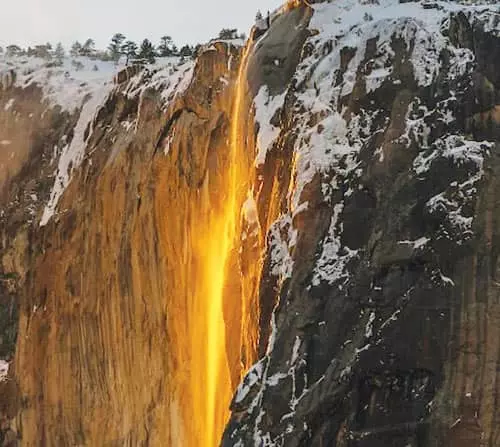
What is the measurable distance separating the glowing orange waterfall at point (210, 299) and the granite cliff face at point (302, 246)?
66mm

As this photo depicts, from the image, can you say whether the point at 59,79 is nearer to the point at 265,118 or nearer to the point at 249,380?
the point at 265,118

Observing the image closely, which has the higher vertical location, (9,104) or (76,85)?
(76,85)

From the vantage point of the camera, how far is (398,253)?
51.3 feet

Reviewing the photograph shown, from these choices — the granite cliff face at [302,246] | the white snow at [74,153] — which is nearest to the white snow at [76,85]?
the white snow at [74,153]

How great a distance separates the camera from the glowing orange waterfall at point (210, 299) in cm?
1989

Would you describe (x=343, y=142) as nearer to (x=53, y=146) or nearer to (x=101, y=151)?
(x=101, y=151)

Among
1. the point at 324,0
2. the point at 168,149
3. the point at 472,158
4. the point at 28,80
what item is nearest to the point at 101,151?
the point at 168,149

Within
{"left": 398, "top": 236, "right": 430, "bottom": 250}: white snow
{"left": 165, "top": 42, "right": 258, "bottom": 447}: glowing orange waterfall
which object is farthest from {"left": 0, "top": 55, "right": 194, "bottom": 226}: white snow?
{"left": 398, "top": 236, "right": 430, "bottom": 250}: white snow

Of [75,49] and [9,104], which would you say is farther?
[75,49]

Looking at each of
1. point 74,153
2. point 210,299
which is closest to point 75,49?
point 74,153

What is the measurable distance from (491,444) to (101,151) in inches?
615

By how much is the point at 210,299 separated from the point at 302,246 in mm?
6389

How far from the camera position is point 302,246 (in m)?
16.2

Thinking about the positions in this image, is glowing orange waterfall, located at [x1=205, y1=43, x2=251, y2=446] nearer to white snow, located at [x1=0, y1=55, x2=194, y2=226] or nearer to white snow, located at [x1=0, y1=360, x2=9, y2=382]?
white snow, located at [x1=0, y1=55, x2=194, y2=226]
